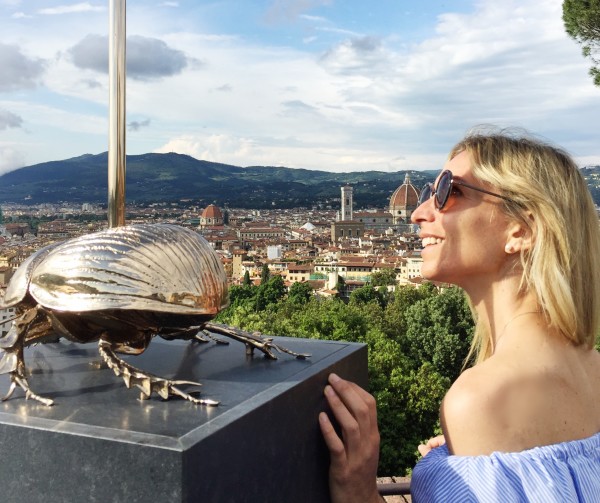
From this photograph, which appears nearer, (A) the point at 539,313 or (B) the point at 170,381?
(A) the point at 539,313

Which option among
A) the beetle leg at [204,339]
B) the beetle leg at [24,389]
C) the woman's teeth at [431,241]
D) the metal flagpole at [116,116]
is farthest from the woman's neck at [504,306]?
the metal flagpole at [116,116]

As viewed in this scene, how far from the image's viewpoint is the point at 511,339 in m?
1.30

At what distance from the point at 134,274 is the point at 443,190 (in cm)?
73

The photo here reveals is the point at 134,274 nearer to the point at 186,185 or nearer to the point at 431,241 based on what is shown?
the point at 431,241

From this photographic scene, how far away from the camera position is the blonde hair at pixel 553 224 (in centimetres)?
132

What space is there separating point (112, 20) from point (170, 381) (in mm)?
1148

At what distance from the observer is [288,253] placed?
189 ft

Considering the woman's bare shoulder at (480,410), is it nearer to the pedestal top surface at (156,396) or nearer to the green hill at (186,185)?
the pedestal top surface at (156,396)

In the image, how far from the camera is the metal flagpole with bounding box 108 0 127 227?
1.97 metres

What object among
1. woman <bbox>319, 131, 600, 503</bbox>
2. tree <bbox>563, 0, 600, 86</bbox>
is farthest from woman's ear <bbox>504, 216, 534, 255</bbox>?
tree <bbox>563, 0, 600, 86</bbox>

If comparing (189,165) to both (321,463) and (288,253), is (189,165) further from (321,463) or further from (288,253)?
(321,463)

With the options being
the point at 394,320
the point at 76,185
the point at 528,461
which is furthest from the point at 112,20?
the point at 76,185

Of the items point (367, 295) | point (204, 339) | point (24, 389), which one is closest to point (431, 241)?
point (204, 339)

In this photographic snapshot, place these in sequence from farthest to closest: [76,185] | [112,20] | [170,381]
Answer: [76,185], [112,20], [170,381]
